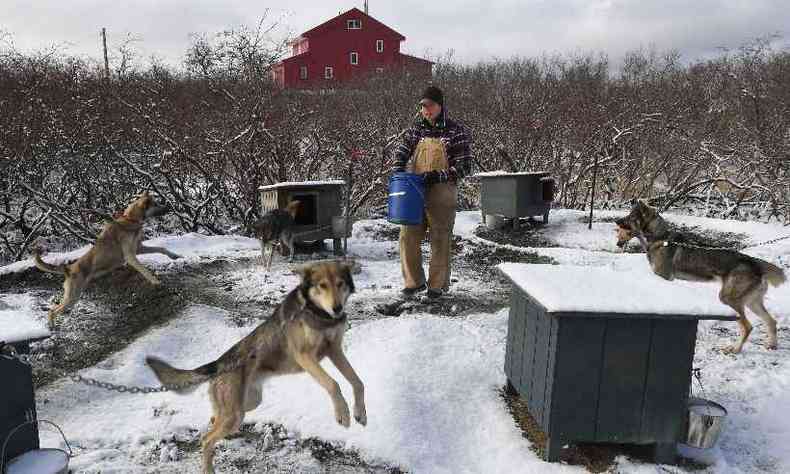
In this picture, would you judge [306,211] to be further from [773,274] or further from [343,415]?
[773,274]

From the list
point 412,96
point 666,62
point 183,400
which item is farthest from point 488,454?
point 666,62

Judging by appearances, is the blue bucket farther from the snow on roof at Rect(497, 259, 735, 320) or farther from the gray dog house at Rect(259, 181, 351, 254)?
the gray dog house at Rect(259, 181, 351, 254)

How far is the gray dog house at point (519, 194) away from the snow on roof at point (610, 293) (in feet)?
21.8

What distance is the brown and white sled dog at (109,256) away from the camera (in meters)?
5.70

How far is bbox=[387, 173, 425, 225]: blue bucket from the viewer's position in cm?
543

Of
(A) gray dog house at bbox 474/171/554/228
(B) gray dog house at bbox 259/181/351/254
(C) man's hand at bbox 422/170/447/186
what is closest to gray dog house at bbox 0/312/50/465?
(C) man's hand at bbox 422/170/447/186

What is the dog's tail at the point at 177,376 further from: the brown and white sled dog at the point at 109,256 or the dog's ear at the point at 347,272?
the brown and white sled dog at the point at 109,256

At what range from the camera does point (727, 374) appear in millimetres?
4332

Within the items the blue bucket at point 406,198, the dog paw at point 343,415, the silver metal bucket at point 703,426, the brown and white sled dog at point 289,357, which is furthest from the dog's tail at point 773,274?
the dog paw at point 343,415

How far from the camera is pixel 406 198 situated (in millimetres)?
5488

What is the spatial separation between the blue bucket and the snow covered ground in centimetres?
105

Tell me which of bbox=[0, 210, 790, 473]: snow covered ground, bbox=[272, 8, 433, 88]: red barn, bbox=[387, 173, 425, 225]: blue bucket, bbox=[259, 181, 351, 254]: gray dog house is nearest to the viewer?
bbox=[0, 210, 790, 473]: snow covered ground

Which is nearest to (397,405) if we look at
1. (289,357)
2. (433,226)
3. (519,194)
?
(289,357)

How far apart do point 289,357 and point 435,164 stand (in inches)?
124
